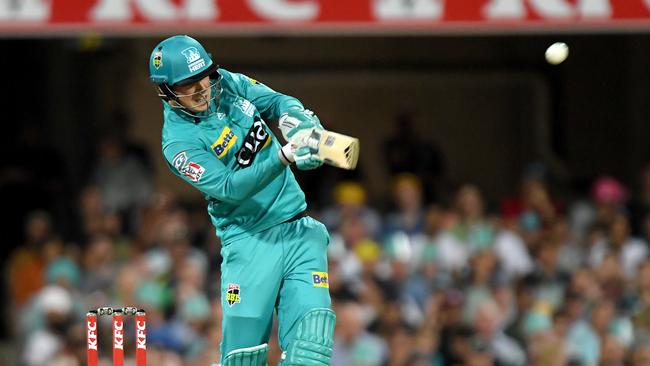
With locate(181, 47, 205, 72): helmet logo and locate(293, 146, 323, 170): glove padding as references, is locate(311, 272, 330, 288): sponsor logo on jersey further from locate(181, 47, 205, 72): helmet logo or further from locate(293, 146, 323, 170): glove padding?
locate(181, 47, 205, 72): helmet logo

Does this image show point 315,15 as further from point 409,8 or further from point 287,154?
point 287,154

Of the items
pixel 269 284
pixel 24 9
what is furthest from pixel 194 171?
pixel 24 9

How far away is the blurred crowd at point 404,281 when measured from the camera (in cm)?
1098

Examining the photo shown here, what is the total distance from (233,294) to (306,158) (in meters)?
0.97

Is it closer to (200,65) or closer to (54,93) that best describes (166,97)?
(200,65)

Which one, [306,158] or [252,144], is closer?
[306,158]

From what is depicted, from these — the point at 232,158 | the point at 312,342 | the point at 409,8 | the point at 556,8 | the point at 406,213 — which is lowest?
the point at 312,342

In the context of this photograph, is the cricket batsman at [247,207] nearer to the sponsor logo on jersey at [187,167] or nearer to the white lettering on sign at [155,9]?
the sponsor logo on jersey at [187,167]

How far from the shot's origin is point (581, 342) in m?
11.3

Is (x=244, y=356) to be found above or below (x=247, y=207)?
below

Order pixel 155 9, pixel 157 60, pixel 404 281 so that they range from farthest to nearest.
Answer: pixel 404 281
pixel 155 9
pixel 157 60

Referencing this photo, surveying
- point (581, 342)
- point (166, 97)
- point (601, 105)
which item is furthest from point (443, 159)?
point (166, 97)

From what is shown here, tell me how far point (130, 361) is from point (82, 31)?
3.04 m

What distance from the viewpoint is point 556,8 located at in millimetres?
11094
